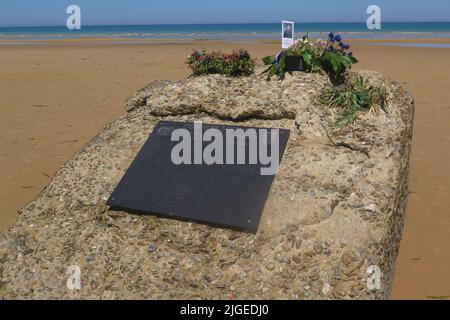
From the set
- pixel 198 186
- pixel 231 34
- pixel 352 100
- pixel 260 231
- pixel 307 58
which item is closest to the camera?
pixel 260 231

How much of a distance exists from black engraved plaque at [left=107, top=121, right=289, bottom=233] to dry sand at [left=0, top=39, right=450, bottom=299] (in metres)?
1.79

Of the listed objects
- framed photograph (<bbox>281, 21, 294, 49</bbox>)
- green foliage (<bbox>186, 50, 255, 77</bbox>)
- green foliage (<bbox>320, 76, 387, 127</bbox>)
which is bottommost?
green foliage (<bbox>320, 76, 387, 127</bbox>)

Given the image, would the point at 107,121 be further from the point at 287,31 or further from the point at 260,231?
the point at 260,231

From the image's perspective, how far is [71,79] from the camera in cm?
1811

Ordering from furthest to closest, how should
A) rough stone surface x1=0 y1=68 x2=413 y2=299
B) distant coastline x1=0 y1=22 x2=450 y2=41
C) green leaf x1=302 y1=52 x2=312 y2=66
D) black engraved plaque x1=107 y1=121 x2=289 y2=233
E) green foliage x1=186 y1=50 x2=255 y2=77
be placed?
1. distant coastline x1=0 y1=22 x2=450 y2=41
2. green foliage x1=186 y1=50 x2=255 y2=77
3. green leaf x1=302 y1=52 x2=312 y2=66
4. black engraved plaque x1=107 y1=121 x2=289 y2=233
5. rough stone surface x1=0 y1=68 x2=413 y2=299

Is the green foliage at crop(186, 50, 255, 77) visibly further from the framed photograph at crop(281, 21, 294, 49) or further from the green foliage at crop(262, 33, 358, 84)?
the framed photograph at crop(281, 21, 294, 49)

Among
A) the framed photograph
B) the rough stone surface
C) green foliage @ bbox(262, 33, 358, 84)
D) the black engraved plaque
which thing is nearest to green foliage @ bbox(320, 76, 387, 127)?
the rough stone surface

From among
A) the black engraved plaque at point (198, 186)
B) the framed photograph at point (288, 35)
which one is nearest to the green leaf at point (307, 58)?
the framed photograph at point (288, 35)

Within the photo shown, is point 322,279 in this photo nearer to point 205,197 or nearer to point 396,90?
point 205,197

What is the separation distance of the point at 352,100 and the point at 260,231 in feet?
6.92

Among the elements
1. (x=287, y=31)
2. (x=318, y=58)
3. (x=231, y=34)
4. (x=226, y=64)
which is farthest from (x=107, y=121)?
(x=231, y=34)

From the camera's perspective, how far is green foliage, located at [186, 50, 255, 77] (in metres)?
6.05

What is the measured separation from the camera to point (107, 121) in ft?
36.0

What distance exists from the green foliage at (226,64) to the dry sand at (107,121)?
3022mm
